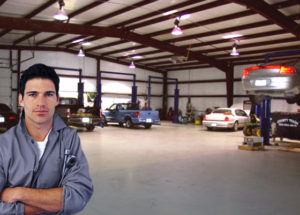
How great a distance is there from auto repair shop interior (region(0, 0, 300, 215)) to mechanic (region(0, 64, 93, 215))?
2.26m

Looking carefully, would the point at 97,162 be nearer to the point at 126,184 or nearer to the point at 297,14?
the point at 126,184

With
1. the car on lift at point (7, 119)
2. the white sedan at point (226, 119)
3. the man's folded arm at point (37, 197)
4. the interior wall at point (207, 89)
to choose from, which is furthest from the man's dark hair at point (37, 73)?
the interior wall at point (207, 89)

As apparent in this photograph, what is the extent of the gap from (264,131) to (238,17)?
4.60m

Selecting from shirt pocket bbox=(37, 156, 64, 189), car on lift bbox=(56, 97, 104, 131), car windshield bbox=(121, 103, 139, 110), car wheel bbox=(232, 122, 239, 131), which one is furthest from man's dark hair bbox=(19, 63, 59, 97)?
car windshield bbox=(121, 103, 139, 110)

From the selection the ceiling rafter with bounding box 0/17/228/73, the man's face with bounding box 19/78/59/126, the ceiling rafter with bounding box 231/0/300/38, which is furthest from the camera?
the ceiling rafter with bounding box 0/17/228/73

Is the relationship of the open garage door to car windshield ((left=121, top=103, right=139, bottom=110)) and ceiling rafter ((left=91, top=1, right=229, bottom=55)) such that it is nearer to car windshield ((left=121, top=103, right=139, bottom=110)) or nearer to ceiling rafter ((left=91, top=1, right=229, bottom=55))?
car windshield ((left=121, top=103, right=139, bottom=110))

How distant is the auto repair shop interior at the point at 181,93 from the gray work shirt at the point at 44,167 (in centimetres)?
224

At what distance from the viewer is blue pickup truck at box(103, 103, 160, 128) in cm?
1479

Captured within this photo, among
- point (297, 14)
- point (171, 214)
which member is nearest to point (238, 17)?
point (297, 14)

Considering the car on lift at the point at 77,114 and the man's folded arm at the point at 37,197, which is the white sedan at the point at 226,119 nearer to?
the car on lift at the point at 77,114

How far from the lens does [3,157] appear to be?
1.26m

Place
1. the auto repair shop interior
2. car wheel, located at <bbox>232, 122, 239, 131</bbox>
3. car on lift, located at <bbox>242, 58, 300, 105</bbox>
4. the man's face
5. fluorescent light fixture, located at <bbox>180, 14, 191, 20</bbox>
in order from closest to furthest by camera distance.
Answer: the man's face, the auto repair shop interior, car on lift, located at <bbox>242, 58, 300, 105</bbox>, fluorescent light fixture, located at <bbox>180, 14, 191, 20</bbox>, car wheel, located at <bbox>232, 122, 239, 131</bbox>

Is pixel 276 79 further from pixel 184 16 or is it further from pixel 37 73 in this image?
pixel 37 73

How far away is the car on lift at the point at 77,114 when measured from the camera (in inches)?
474
